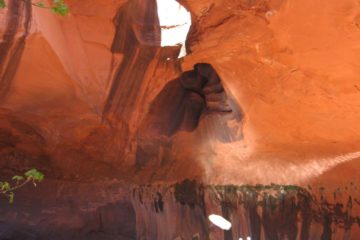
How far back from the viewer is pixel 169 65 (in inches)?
157

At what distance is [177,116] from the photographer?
4.66 meters

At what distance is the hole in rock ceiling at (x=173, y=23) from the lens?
153 inches

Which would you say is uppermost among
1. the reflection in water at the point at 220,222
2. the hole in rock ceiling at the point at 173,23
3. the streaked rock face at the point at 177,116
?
the hole in rock ceiling at the point at 173,23

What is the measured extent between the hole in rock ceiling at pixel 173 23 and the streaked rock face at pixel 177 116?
0.24 feet

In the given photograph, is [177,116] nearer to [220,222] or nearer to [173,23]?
[173,23]

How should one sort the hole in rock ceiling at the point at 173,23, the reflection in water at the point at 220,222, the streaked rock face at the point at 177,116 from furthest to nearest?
1. the reflection in water at the point at 220,222
2. the hole in rock ceiling at the point at 173,23
3. the streaked rock face at the point at 177,116

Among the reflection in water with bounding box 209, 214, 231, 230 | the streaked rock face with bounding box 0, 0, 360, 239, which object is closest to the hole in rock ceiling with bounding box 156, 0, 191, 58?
the streaked rock face with bounding box 0, 0, 360, 239

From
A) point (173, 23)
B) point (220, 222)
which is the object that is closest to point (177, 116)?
point (173, 23)

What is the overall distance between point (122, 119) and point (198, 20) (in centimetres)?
127

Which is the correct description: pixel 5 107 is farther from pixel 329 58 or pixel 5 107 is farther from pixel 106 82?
pixel 329 58

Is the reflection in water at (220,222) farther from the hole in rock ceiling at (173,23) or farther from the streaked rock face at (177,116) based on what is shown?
the hole in rock ceiling at (173,23)

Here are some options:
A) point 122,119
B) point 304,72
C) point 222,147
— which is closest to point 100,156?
point 122,119

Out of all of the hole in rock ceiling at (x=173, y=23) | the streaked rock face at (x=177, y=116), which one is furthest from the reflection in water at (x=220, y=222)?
the hole in rock ceiling at (x=173, y=23)

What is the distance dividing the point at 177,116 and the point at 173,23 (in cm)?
104
